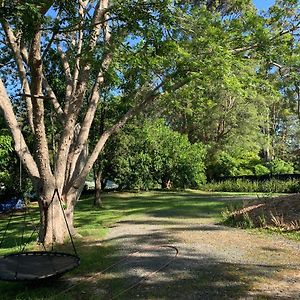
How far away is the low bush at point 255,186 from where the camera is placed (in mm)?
24531

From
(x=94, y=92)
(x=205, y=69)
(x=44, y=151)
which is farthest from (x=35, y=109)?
(x=205, y=69)

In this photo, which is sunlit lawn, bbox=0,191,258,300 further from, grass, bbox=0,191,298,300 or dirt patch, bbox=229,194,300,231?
dirt patch, bbox=229,194,300,231

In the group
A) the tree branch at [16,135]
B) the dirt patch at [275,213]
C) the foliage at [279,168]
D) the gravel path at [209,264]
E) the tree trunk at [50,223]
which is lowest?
the gravel path at [209,264]

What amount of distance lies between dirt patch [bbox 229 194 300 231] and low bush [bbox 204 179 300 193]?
11252 millimetres

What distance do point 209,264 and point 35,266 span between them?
274 centimetres

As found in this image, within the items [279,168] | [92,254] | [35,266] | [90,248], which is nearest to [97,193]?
[90,248]

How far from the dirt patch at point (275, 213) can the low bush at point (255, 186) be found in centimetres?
1125

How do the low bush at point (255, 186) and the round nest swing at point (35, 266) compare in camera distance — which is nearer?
the round nest swing at point (35, 266)

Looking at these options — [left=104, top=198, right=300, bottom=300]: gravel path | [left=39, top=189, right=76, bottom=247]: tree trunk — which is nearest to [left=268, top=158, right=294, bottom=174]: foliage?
[left=104, top=198, right=300, bottom=300]: gravel path

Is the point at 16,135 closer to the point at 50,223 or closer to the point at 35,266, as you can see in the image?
the point at 50,223

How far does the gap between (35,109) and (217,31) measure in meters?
5.11

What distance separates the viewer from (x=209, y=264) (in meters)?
6.90

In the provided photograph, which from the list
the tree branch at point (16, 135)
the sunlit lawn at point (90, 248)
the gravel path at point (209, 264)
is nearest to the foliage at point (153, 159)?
the sunlit lawn at point (90, 248)

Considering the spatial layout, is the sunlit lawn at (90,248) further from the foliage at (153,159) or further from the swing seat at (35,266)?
the foliage at (153,159)
